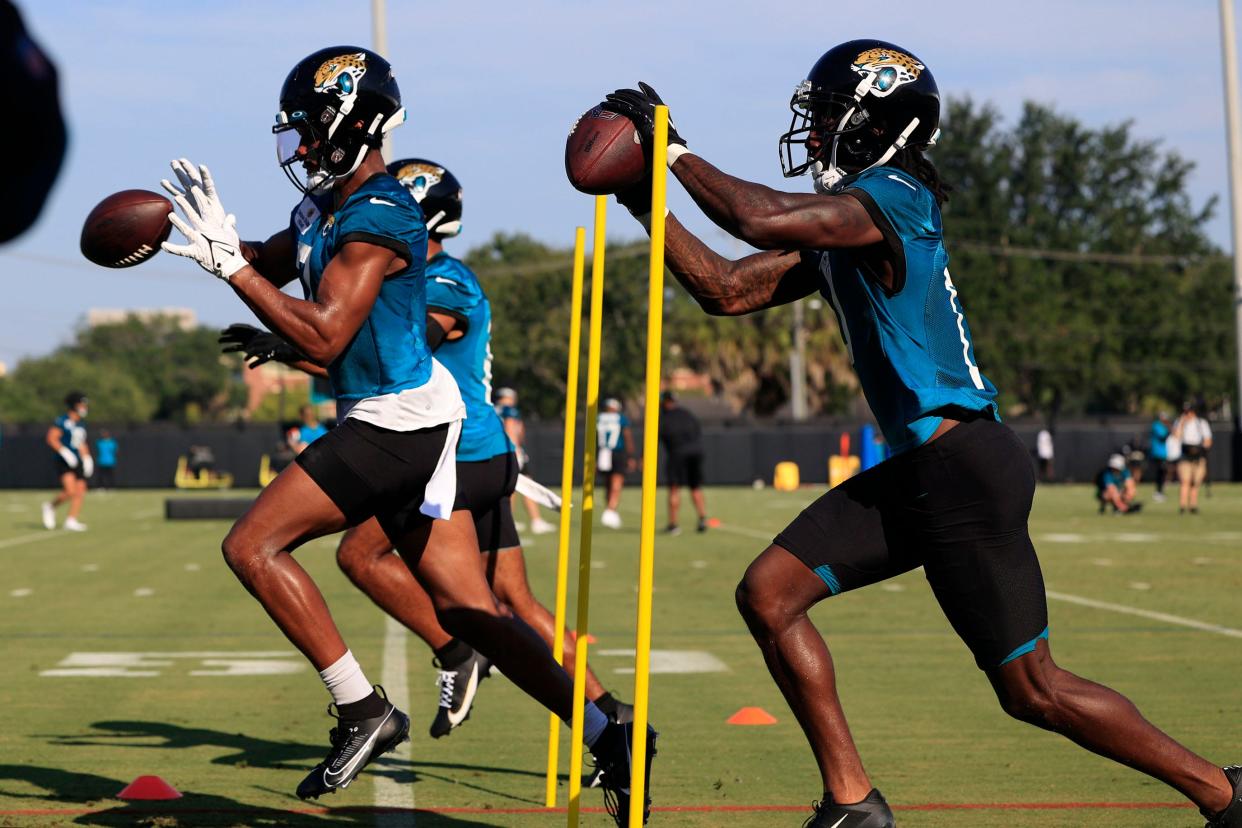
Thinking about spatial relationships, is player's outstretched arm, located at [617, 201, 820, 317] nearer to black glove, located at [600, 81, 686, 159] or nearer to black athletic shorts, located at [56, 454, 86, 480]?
black glove, located at [600, 81, 686, 159]

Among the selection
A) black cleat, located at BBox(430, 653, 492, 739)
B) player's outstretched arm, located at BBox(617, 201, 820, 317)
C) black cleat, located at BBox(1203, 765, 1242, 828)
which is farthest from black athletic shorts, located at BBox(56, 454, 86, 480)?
black cleat, located at BBox(1203, 765, 1242, 828)

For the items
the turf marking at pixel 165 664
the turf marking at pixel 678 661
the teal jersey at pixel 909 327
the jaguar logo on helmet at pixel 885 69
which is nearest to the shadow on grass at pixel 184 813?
the teal jersey at pixel 909 327

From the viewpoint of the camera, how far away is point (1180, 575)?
15.8m

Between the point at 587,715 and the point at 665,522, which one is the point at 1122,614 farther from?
the point at 665,522

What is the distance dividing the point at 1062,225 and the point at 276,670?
75.3m

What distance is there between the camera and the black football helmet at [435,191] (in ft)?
23.2

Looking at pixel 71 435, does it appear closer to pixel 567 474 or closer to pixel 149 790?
pixel 149 790

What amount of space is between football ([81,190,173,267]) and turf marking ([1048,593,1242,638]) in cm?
808

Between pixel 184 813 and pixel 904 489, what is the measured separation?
2.69 meters

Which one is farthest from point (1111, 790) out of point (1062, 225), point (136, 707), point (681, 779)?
point (1062, 225)

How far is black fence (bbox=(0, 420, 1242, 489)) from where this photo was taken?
4972cm

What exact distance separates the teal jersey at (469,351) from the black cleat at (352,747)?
1.44 meters

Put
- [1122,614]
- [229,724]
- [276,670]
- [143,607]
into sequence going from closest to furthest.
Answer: [229,724] → [276,670] → [1122,614] → [143,607]

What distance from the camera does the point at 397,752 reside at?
7.30 m
